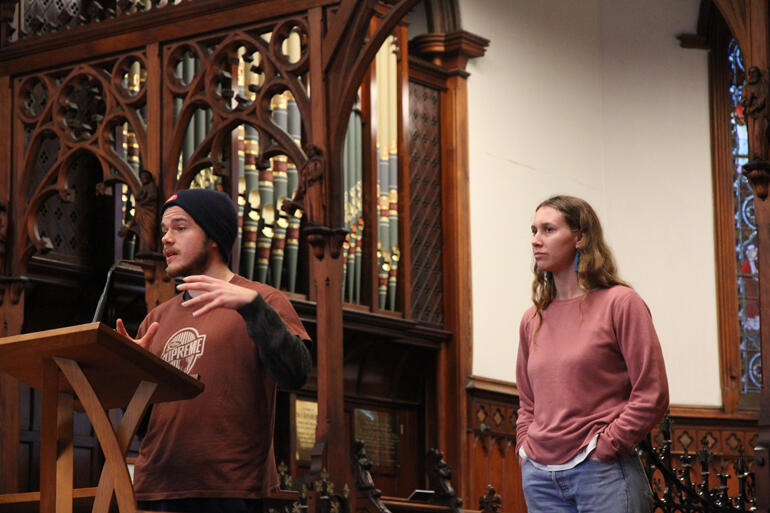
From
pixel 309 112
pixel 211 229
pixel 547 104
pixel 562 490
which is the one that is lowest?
pixel 562 490

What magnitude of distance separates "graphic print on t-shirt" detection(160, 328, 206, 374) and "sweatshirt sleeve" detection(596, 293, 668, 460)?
104 cm

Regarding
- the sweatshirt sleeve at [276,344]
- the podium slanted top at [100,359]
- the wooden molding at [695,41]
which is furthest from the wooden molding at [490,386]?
the podium slanted top at [100,359]

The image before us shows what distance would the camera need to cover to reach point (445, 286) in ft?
34.5

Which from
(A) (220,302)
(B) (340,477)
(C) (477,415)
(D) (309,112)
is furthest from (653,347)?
(C) (477,415)

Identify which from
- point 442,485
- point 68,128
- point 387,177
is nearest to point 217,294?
point 68,128

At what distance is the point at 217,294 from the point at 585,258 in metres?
1.04

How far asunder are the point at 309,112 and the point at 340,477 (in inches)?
63.7

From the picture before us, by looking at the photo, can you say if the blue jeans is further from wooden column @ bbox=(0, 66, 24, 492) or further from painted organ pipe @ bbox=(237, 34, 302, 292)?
painted organ pipe @ bbox=(237, 34, 302, 292)

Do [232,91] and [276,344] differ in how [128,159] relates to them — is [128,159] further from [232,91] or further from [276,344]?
[276,344]

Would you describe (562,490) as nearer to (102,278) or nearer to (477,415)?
(102,278)

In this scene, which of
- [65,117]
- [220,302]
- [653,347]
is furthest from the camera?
[65,117]

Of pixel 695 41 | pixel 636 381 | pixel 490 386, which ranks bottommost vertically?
pixel 636 381

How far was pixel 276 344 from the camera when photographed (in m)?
3.32

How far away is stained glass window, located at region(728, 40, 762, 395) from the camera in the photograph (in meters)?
11.9
